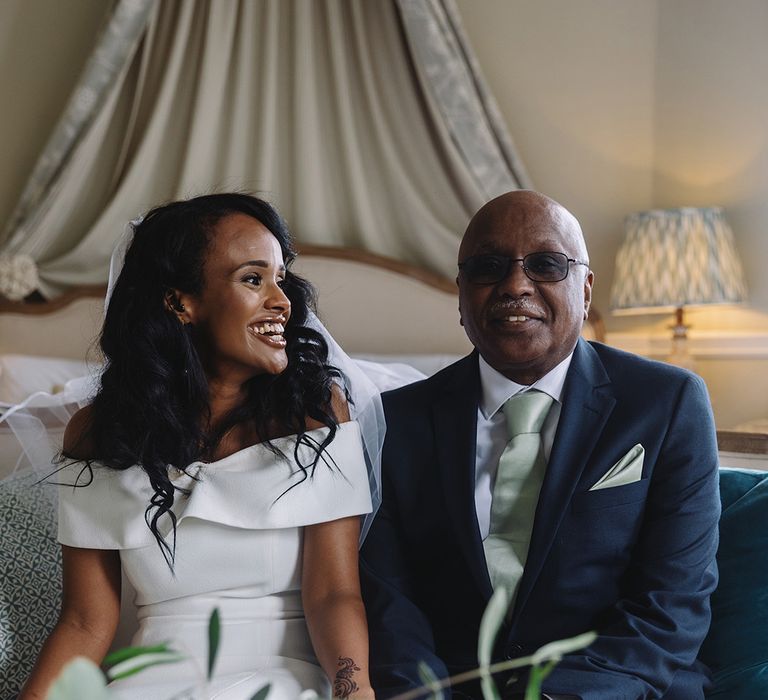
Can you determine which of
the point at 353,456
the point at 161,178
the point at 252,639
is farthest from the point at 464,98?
the point at 252,639

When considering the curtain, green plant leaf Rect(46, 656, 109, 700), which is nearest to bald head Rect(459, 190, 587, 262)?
green plant leaf Rect(46, 656, 109, 700)

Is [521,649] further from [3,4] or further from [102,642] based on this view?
[3,4]

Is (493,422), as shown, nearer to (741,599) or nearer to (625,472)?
(625,472)

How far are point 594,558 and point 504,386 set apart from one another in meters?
0.33

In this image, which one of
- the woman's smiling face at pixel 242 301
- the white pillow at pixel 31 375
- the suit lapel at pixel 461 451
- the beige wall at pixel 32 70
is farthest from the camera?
the beige wall at pixel 32 70

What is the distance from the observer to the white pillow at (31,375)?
332 cm

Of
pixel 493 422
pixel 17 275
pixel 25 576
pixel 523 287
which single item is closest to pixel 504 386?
pixel 493 422

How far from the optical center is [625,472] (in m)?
1.54

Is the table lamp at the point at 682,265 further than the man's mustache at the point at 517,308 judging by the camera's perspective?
Yes

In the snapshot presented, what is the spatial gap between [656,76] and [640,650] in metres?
2.67

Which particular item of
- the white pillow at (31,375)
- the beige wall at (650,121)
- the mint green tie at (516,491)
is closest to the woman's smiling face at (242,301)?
the mint green tie at (516,491)

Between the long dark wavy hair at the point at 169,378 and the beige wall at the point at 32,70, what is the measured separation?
249 cm

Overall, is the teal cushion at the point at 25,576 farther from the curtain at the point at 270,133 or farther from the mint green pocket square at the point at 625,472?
the curtain at the point at 270,133

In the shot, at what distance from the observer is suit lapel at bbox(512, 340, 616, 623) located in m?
1.53
